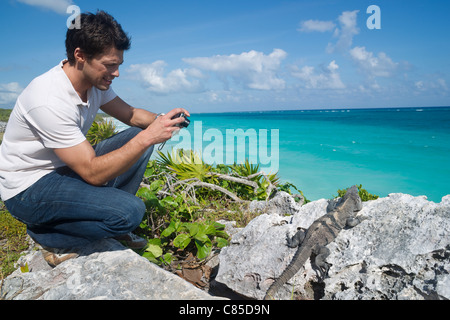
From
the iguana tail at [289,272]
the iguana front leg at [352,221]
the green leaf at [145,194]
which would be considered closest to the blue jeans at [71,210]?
the green leaf at [145,194]

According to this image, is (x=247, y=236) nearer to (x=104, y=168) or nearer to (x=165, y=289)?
(x=165, y=289)

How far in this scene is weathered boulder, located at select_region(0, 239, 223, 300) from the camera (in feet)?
6.87

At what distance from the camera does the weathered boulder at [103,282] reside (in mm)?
2094

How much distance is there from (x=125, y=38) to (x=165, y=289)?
6.29 ft

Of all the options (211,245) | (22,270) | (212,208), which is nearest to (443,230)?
(211,245)

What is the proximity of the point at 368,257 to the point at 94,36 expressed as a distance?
258 cm

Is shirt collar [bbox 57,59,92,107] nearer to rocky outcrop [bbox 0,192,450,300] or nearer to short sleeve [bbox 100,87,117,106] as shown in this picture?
short sleeve [bbox 100,87,117,106]

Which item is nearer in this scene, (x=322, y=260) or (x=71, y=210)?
(x=71, y=210)

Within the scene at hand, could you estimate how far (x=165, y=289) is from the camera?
2.15m

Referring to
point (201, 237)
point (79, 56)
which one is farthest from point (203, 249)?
point (79, 56)

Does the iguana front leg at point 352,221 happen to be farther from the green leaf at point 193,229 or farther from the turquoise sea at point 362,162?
the turquoise sea at point 362,162

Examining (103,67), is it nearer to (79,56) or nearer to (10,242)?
(79,56)

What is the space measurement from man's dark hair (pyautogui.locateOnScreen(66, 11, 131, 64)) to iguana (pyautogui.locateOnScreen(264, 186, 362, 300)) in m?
2.17

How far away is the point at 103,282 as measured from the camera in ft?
7.10
